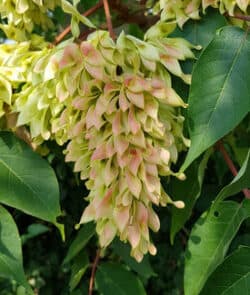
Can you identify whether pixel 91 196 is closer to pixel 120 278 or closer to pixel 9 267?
pixel 9 267

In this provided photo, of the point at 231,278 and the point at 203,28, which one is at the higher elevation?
the point at 203,28

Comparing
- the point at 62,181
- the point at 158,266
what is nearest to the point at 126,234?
the point at 62,181

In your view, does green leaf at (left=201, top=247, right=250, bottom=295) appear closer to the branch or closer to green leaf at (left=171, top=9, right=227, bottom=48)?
green leaf at (left=171, top=9, right=227, bottom=48)

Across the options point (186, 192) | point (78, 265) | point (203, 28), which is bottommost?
point (78, 265)

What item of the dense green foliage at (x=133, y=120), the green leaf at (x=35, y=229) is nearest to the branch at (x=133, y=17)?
the dense green foliage at (x=133, y=120)

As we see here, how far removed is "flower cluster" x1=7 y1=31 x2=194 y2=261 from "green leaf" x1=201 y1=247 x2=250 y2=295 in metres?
0.13

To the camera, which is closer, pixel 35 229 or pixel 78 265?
pixel 78 265

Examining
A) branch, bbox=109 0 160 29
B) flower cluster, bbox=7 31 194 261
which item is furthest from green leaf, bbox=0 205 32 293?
branch, bbox=109 0 160 29

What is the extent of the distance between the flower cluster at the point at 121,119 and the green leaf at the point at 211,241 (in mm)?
97

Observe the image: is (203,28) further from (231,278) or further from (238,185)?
(231,278)

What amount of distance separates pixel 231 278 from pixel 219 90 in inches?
13.2

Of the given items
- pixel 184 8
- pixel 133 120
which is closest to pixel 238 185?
pixel 133 120

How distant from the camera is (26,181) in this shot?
1.22 meters

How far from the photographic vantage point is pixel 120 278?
60.7 inches
